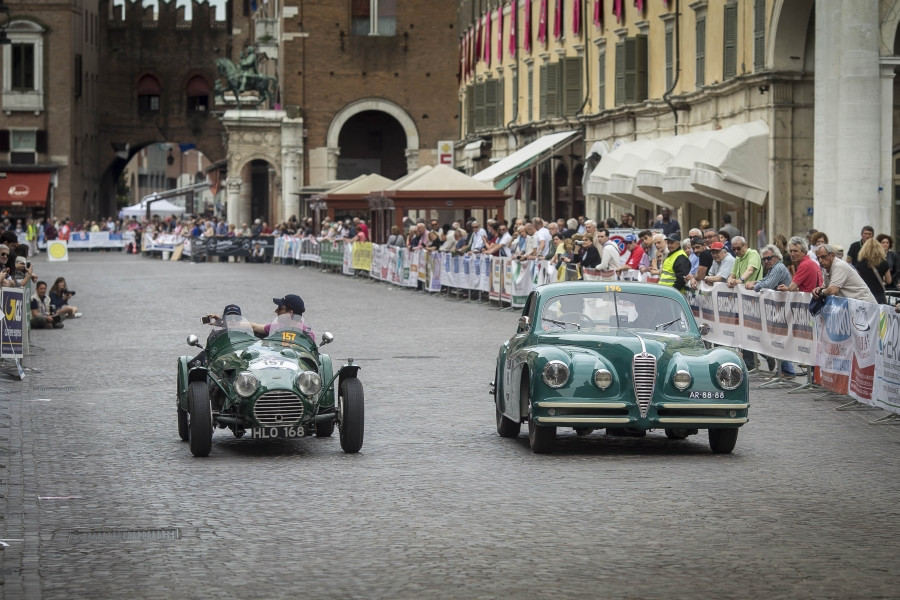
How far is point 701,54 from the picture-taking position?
39.3 meters

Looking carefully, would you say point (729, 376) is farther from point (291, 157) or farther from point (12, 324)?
point (291, 157)

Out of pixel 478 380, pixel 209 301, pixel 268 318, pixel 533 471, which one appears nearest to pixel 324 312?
pixel 268 318

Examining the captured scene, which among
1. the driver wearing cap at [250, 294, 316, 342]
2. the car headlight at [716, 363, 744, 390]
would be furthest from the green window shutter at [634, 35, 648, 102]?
the car headlight at [716, 363, 744, 390]

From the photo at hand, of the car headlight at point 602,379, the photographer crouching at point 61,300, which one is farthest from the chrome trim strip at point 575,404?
the photographer crouching at point 61,300

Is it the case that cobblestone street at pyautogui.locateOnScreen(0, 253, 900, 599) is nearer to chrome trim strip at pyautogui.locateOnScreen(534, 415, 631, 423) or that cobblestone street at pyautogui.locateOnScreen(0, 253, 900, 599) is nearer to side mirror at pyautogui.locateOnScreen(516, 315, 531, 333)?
chrome trim strip at pyautogui.locateOnScreen(534, 415, 631, 423)

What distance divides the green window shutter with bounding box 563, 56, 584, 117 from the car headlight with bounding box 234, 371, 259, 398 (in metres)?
37.8

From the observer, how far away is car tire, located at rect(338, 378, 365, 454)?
13523mm

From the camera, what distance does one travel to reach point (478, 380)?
1988 centimetres

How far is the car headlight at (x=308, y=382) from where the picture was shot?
13.5 metres

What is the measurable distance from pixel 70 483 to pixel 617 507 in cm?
381

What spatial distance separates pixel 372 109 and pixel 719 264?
5835 cm

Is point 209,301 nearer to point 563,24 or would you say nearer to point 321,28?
point 563,24

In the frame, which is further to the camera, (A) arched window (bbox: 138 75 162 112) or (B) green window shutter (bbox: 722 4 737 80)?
(A) arched window (bbox: 138 75 162 112)

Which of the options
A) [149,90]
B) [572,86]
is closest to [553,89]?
[572,86]
